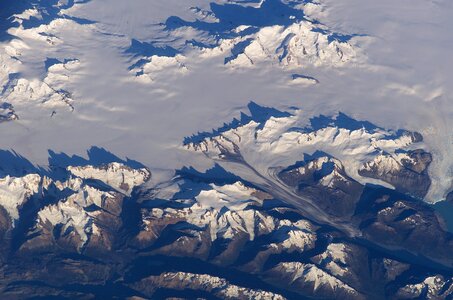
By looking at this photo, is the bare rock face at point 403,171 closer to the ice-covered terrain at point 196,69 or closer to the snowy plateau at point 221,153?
the snowy plateau at point 221,153

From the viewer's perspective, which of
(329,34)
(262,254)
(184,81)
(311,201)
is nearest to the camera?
(262,254)

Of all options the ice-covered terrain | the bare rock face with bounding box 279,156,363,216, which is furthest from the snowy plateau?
the ice-covered terrain

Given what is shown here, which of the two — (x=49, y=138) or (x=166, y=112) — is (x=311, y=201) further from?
(x=49, y=138)

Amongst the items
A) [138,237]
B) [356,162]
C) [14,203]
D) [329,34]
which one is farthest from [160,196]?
[329,34]

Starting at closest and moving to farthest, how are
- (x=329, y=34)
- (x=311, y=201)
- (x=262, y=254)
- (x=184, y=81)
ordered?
(x=262, y=254) < (x=311, y=201) < (x=184, y=81) < (x=329, y=34)

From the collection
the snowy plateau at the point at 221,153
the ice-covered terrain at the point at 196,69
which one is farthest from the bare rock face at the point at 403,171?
the ice-covered terrain at the point at 196,69

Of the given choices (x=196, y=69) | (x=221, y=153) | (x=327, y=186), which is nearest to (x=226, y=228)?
(x=221, y=153)
